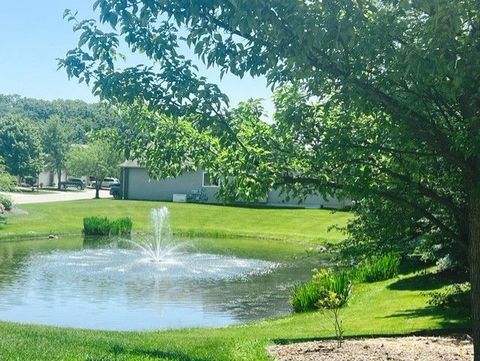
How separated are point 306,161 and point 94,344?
3.96 metres

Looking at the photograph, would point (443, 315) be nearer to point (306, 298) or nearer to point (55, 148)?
point (306, 298)

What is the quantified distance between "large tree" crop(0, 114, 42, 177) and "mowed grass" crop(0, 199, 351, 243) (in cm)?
2640

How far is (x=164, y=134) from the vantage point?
799 cm

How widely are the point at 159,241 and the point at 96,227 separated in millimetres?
4905

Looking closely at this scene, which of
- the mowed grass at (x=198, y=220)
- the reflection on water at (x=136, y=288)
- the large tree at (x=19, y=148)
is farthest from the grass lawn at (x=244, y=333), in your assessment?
the large tree at (x=19, y=148)

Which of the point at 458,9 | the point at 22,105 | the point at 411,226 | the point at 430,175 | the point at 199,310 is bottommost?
the point at 199,310

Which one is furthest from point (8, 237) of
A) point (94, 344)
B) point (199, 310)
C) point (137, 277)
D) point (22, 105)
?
point (22, 105)

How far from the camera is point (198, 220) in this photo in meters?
44.9

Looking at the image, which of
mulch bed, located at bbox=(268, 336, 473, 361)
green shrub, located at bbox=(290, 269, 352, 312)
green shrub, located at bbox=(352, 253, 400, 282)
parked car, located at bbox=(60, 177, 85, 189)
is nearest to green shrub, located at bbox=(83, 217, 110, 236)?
green shrub, located at bbox=(352, 253, 400, 282)

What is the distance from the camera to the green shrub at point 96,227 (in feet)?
122

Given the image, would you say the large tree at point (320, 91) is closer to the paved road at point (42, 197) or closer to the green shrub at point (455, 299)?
the green shrub at point (455, 299)

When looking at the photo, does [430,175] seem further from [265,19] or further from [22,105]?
[22,105]

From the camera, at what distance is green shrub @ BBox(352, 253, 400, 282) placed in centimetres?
1956

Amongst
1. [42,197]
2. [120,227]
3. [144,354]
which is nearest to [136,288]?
[144,354]
